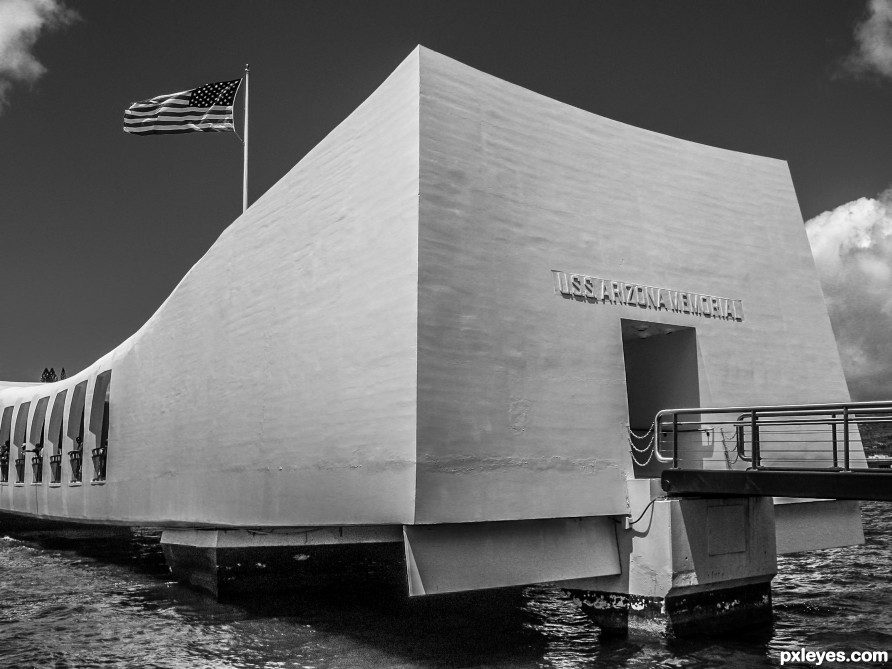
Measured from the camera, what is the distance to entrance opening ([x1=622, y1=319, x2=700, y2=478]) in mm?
12656

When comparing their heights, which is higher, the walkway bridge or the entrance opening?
the entrance opening

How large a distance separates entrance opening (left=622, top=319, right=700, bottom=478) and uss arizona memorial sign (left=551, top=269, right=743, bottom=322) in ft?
1.03

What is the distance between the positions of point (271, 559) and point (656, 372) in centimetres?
781

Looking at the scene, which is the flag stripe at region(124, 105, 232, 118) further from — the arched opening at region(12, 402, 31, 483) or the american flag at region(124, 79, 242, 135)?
the arched opening at region(12, 402, 31, 483)

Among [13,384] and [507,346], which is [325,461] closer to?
[507,346]

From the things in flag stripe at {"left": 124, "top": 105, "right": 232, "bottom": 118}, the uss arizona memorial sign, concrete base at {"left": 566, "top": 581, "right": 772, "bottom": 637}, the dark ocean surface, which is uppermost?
flag stripe at {"left": 124, "top": 105, "right": 232, "bottom": 118}

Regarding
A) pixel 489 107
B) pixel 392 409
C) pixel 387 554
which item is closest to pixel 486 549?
pixel 392 409

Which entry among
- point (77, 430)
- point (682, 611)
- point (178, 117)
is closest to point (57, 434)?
point (77, 430)

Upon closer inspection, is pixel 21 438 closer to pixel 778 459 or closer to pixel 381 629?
pixel 381 629

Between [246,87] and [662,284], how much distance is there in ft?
34.8

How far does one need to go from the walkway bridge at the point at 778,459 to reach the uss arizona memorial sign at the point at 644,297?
1.70 metres

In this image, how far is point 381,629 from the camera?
12.5 m

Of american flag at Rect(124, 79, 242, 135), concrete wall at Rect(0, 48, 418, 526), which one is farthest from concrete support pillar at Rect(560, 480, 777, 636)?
american flag at Rect(124, 79, 242, 135)

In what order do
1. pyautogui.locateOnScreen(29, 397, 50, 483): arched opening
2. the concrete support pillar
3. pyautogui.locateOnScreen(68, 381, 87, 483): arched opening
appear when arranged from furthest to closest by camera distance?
pyautogui.locateOnScreen(29, 397, 50, 483): arched opening < pyautogui.locateOnScreen(68, 381, 87, 483): arched opening < the concrete support pillar
